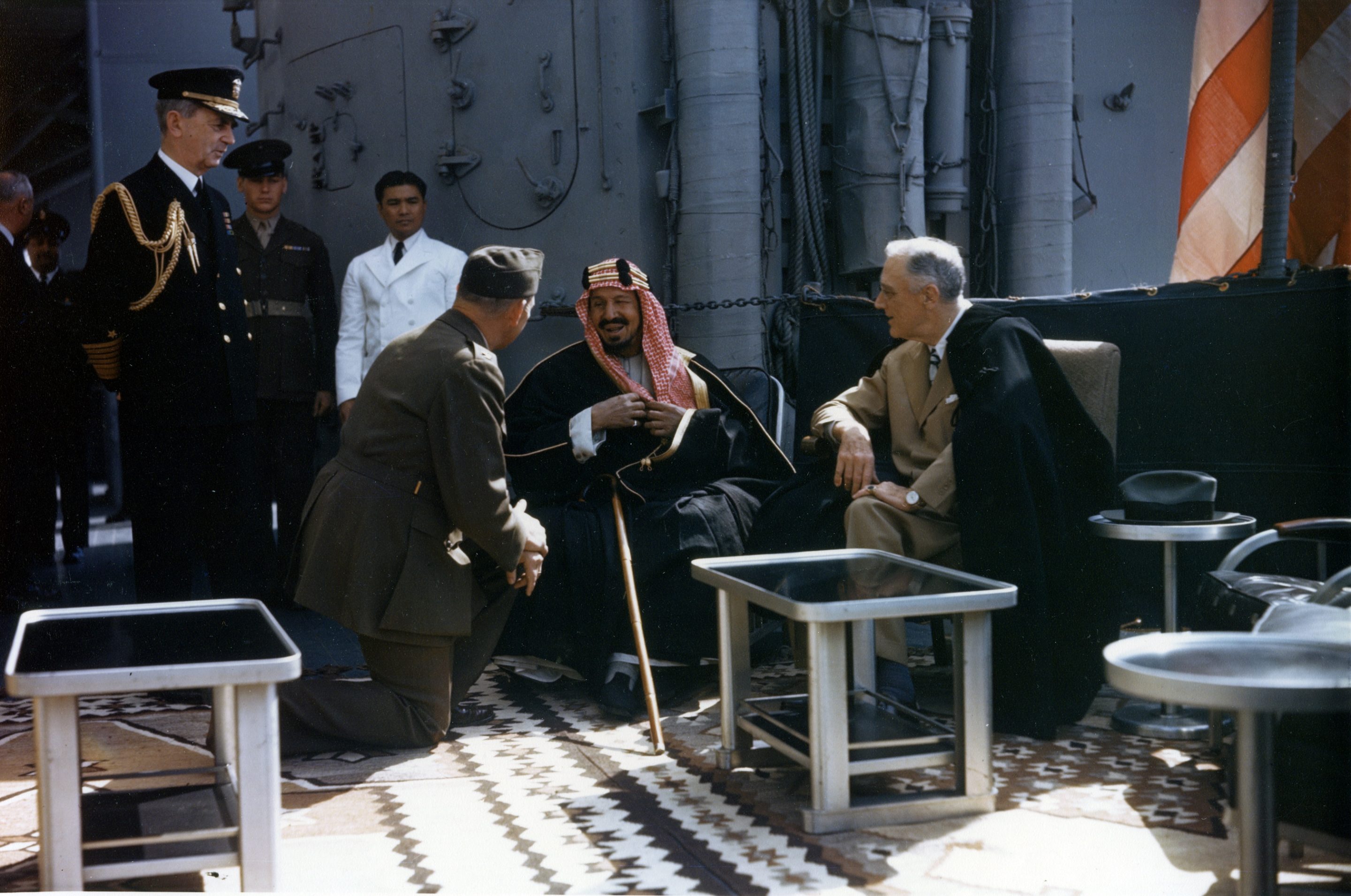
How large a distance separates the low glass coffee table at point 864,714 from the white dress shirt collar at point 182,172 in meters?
2.28

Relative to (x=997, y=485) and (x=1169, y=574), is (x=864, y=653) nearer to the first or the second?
(x=997, y=485)

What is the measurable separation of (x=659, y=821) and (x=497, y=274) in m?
1.54

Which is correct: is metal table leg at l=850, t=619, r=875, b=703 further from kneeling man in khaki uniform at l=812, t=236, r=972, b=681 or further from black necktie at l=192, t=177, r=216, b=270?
black necktie at l=192, t=177, r=216, b=270

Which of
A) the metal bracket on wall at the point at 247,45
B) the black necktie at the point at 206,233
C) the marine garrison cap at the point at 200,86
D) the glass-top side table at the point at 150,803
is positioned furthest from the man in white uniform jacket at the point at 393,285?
the glass-top side table at the point at 150,803

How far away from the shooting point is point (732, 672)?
3277 millimetres

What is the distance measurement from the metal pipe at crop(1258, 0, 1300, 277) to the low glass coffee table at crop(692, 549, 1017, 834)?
1923 millimetres

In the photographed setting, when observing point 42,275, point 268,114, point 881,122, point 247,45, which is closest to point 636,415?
point 881,122

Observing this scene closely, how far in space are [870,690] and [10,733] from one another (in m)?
2.57

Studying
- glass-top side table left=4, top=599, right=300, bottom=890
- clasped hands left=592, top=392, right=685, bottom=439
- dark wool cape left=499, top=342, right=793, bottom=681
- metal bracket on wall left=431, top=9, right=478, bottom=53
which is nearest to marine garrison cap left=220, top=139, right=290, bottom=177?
metal bracket on wall left=431, top=9, right=478, bottom=53

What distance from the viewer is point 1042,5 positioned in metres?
6.05

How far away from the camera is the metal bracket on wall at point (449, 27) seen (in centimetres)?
604

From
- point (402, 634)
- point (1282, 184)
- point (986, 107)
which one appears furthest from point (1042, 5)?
point (402, 634)

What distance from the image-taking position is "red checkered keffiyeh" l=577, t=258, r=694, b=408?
452cm

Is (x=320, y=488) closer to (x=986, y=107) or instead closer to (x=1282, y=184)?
(x=1282, y=184)
